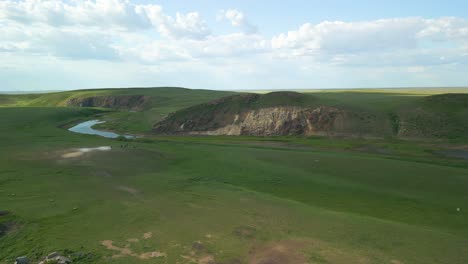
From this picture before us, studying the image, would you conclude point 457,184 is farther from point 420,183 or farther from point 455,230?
point 455,230

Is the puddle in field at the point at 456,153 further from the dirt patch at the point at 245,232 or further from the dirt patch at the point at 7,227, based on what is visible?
the dirt patch at the point at 7,227

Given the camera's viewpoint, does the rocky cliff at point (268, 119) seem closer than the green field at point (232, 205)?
No

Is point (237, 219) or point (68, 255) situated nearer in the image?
point (68, 255)

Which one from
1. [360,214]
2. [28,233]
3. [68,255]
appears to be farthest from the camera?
[360,214]

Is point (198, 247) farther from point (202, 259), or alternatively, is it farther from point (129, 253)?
point (129, 253)

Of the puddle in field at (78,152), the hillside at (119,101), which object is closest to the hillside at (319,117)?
the puddle in field at (78,152)

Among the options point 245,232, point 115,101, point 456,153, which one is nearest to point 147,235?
point 245,232

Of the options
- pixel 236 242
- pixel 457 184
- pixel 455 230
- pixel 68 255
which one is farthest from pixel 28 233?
pixel 457 184
